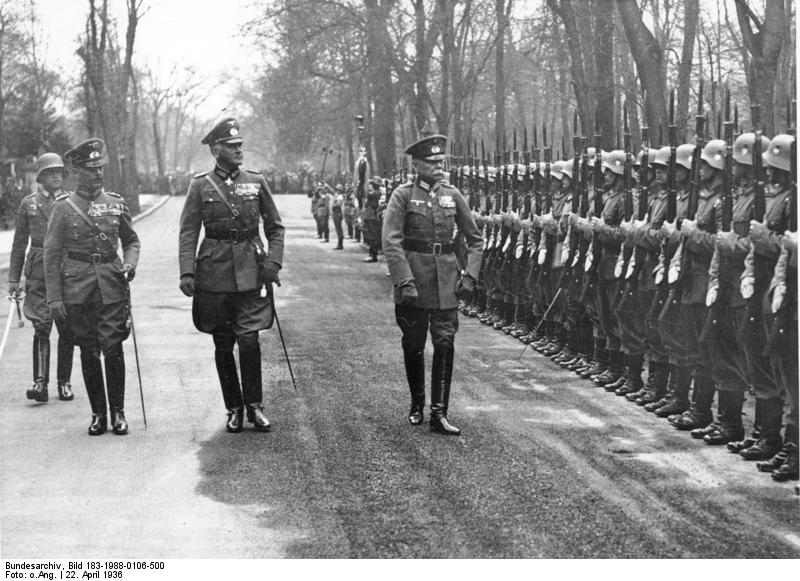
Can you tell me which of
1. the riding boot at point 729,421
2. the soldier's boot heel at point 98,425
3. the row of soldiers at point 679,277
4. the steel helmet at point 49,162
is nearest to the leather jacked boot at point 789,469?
the row of soldiers at point 679,277

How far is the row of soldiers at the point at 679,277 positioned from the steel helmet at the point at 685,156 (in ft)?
0.04

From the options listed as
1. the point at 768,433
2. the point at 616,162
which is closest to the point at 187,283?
the point at 768,433

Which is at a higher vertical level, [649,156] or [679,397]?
[649,156]

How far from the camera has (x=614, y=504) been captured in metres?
6.14

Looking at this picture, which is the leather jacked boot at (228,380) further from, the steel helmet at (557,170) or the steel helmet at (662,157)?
the steel helmet at (557,170)

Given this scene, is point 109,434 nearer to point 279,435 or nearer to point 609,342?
point 279,435

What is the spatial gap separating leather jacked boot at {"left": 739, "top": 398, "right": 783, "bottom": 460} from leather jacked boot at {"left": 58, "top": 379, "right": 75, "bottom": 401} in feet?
16.5

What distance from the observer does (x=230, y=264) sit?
8.18 meters

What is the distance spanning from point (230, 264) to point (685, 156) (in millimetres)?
3118

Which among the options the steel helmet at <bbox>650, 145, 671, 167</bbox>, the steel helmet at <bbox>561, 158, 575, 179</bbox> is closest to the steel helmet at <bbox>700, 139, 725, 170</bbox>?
the steel helmet at <bbox>650, 145, 671, 167</bbox>

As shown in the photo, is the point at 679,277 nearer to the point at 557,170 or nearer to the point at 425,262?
the point at 425,262

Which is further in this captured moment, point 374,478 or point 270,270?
point 270,270
